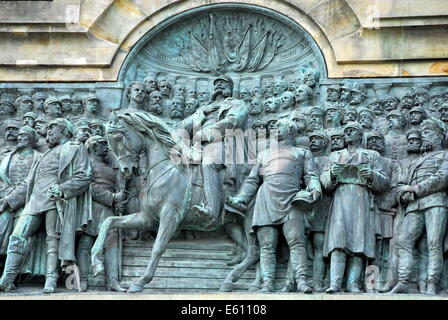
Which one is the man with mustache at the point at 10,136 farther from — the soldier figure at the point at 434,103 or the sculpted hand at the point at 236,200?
the soldier figure at the point at 434,103

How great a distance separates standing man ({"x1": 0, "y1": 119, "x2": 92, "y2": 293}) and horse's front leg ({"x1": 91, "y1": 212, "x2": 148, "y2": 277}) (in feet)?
1.10

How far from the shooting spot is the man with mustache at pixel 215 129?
17406mm

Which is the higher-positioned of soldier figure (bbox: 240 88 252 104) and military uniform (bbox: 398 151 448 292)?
soldier figure (bbox: 240 88 252 104)

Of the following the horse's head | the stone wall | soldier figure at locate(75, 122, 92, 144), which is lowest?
the horse's head

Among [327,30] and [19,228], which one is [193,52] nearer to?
[327,30]

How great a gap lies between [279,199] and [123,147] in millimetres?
2127

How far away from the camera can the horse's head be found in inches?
676

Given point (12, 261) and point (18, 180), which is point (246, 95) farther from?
point (12, 261)

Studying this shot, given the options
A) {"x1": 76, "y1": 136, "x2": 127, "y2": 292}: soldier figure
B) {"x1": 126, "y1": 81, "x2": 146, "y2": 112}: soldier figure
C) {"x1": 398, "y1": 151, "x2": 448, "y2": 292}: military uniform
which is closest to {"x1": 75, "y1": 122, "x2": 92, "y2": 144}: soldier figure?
{"x1": 76, "y1": 136, "x2": 127, "y2": 292}: soldier figure

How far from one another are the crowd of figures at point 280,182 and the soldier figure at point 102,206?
0.7 inches

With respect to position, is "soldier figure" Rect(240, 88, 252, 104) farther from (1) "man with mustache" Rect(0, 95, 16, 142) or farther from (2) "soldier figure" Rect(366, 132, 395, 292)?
(1) "man with mustache" Rect(0, 95, 16, 142)

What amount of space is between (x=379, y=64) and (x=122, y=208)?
4139mm

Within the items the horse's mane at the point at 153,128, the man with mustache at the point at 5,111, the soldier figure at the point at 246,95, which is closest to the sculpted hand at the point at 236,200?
the horse's mane at the point at 153,128
